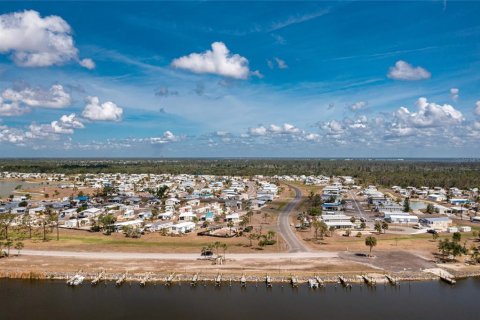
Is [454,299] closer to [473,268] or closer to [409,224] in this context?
[473,268]

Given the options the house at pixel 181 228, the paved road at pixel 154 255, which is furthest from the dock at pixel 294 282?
the house at pixel 181 228

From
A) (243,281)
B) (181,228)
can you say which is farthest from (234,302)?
(181,228)

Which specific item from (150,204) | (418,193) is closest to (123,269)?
(150,204)

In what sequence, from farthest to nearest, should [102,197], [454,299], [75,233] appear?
1. [102,197]
2. [75,233]
3. [454,299]

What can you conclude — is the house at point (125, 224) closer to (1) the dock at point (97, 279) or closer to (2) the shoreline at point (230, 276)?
(2) the shoreline at point (230, 276)

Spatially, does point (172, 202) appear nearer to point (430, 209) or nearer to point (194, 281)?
point (194, 281)

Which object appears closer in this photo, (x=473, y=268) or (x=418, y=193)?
(x=473, y=268)
